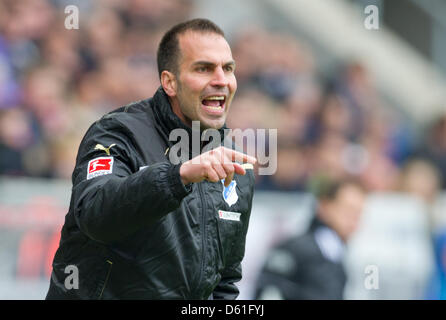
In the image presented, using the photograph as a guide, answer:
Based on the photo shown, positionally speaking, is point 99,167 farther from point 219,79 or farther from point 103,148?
point 219,79

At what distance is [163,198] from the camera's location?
2.79 metres

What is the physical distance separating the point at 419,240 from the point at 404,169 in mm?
1058

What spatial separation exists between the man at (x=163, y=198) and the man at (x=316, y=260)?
2492mm

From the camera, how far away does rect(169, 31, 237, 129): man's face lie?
354 cm

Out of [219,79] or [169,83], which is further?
[169,83]

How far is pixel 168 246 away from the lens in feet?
10.5

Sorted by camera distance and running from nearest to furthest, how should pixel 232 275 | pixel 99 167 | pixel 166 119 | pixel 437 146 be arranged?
pixel 99 167, pixel 166 119, pixel 232 275, pixel 437 146

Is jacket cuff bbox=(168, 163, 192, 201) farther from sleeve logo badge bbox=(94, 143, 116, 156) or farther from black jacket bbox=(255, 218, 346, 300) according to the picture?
black jacket bbox=(255, 218, 346, 300)

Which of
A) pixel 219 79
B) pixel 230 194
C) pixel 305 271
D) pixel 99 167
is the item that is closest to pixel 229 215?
pixel 230 194

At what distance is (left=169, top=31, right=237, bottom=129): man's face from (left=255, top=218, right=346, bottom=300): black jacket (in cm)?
300

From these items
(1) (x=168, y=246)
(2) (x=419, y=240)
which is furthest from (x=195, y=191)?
(2) (x=419, y=240)

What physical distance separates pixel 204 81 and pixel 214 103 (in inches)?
4.9

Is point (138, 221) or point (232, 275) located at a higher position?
point (138, 221)

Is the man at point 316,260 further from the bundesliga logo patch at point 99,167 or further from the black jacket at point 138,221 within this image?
the bundesliga logo patch at point 99,167
